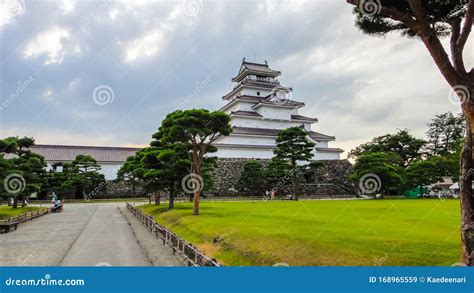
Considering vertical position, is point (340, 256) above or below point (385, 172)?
below

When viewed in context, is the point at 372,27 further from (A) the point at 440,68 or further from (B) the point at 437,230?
(B) the point at 437,230

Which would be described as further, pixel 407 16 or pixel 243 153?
pixel 243 153

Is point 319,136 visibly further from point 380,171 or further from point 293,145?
point 293,145

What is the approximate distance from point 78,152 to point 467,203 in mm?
61173

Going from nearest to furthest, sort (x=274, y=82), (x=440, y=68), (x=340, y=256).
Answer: (x=440, y=68) → (x=340, y=256) → (x=274, y=82)

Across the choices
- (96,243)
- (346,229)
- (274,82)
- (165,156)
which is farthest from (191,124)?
(274,82)

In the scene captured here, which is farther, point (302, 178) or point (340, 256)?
point (302, 178)

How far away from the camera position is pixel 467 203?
23.4 feet

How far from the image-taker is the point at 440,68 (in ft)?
23.8

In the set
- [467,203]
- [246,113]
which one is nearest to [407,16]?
[467,203]

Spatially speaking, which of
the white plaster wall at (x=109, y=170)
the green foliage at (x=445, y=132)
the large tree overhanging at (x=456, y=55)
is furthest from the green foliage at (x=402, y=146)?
the large tree overhanging at (x=456, y=55)

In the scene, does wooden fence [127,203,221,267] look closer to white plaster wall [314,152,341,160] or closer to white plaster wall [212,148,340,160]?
white plaster wall [212,148,340,160]

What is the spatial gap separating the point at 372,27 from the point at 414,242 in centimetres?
565

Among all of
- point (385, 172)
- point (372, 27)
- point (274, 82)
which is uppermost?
point (274, 82)
